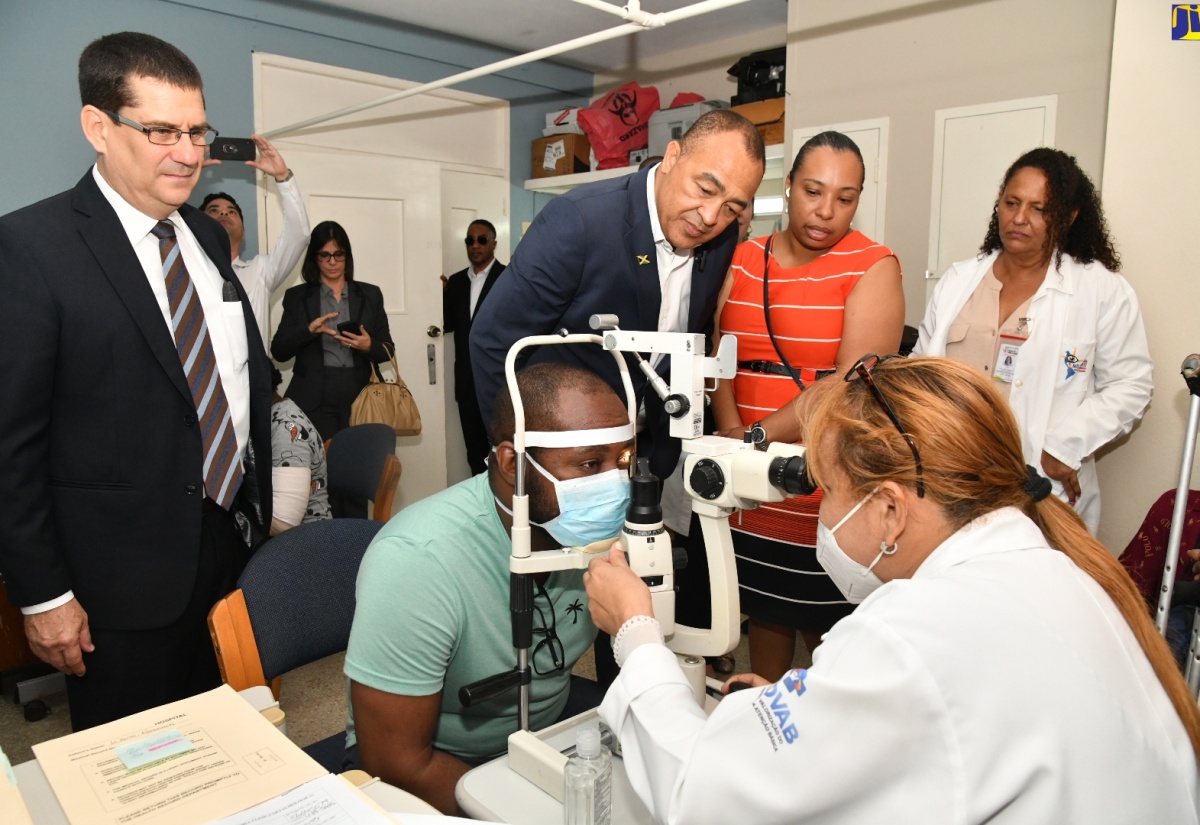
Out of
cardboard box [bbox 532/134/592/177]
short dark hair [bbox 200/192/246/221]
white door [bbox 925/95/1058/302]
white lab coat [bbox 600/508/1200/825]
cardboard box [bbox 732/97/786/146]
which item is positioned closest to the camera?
white lab coat [bbox 600/508/1200/825]

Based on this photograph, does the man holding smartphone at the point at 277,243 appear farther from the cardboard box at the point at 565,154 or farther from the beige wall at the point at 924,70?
the beige wall at the point at 924,70

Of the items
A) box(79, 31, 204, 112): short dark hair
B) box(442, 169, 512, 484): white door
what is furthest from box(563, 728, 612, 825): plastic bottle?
box(442, 169, 512, 484): white door

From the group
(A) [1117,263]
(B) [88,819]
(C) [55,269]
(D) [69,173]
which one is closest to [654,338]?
(B) [88,819]

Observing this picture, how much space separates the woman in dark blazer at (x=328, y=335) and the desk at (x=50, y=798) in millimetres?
3130

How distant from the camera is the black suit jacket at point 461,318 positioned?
4.93 meters

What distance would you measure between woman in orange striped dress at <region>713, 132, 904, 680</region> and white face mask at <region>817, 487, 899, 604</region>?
31.9 inches

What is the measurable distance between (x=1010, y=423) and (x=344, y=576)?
1184 mm

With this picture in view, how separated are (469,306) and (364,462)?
2129 millimetres

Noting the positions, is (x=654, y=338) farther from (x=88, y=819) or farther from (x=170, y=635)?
(x=170, y=635)

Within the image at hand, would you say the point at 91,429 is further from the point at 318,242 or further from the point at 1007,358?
the point at 318,242

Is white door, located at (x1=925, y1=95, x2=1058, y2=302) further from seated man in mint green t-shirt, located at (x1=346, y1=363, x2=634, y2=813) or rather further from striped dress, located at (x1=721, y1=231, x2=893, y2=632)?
seated man in mint green t-shirt, located at (x1=346, y1=363, x2=634, y2=813)

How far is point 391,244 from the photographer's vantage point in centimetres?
465

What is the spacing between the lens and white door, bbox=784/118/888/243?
3.42 meters
